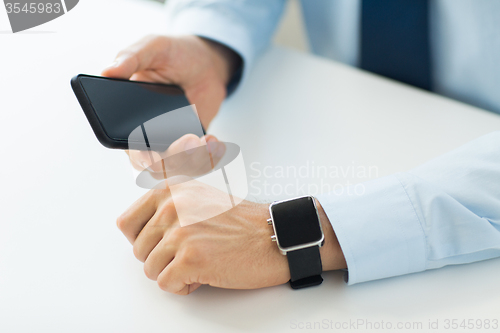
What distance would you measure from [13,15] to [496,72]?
975 millimetres

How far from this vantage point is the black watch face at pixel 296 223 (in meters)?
0.41

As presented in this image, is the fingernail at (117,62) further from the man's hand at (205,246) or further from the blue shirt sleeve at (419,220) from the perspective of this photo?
the blue shirt sleeve at (419,220)

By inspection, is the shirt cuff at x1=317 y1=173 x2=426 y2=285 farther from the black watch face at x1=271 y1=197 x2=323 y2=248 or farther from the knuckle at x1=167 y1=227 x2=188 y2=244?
the knuckle at x1=167 y1=227 x2=188 y2=244

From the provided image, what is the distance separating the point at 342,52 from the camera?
34.2 inches

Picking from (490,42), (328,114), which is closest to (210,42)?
(328,114)

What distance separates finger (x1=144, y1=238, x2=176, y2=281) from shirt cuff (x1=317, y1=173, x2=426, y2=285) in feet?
0.58

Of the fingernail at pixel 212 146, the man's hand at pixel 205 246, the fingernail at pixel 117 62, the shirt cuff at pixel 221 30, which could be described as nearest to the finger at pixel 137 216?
the man's hand at pixel 205 246

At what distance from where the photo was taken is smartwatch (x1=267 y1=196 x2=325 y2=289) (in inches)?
15.9

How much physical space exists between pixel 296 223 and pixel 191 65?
0.40 meters

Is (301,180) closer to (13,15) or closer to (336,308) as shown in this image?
(336,308)

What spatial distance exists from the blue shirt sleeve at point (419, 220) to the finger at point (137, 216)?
0.19 metres

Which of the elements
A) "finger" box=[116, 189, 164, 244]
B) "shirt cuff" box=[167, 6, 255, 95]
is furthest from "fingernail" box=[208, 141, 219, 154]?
"shirt cuff" box=[167, 6, 255, 95]

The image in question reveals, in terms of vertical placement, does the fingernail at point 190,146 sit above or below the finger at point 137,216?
above

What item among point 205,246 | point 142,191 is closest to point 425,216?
point 205,246
